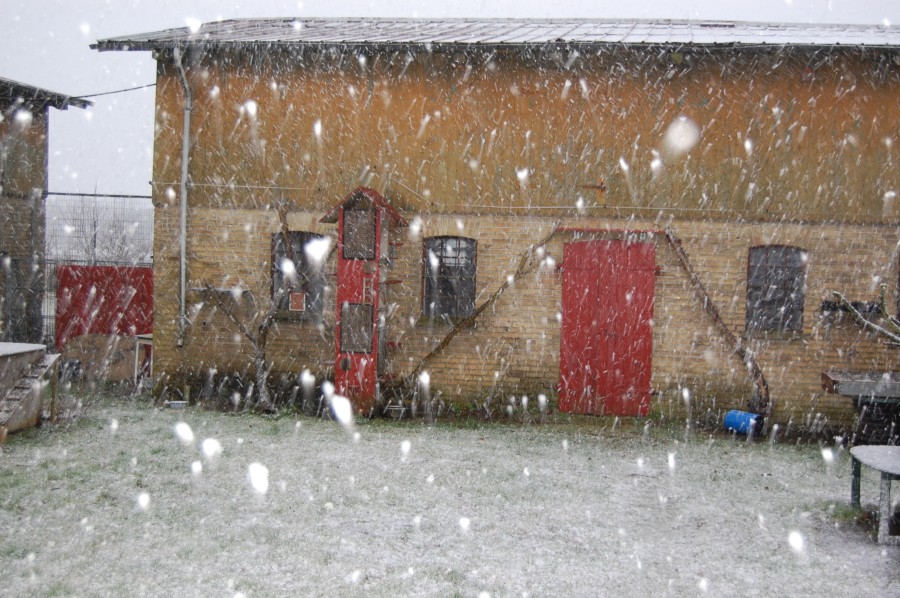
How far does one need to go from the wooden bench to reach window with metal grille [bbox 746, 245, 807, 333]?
3.86 metres

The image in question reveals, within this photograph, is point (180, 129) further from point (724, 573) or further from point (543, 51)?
point (724, 573)

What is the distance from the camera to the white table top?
5531mm

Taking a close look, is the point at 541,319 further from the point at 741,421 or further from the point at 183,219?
the point at 183,219

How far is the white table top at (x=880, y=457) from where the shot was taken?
5.53m

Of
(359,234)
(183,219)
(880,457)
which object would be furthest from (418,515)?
(183,219)

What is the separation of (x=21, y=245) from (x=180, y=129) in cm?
680

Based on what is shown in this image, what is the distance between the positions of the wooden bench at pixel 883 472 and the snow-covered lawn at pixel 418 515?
17 centimetres

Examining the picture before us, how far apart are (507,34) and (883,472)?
8.18 meters

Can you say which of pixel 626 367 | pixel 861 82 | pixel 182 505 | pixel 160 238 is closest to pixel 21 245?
pixel 160 238

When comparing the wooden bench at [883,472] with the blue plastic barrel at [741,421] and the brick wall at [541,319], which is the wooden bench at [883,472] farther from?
the brick wall at [541,319]

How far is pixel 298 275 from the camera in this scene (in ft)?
34.3

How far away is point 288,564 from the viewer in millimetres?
4738

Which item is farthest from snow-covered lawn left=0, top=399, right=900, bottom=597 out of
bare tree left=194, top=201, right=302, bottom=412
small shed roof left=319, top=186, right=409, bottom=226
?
small shed roof left=319, top=186, right=409, bottom=226

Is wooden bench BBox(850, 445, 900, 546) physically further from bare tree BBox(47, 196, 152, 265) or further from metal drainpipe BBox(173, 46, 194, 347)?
bare tree BBox(47, 196, 152, 265)
